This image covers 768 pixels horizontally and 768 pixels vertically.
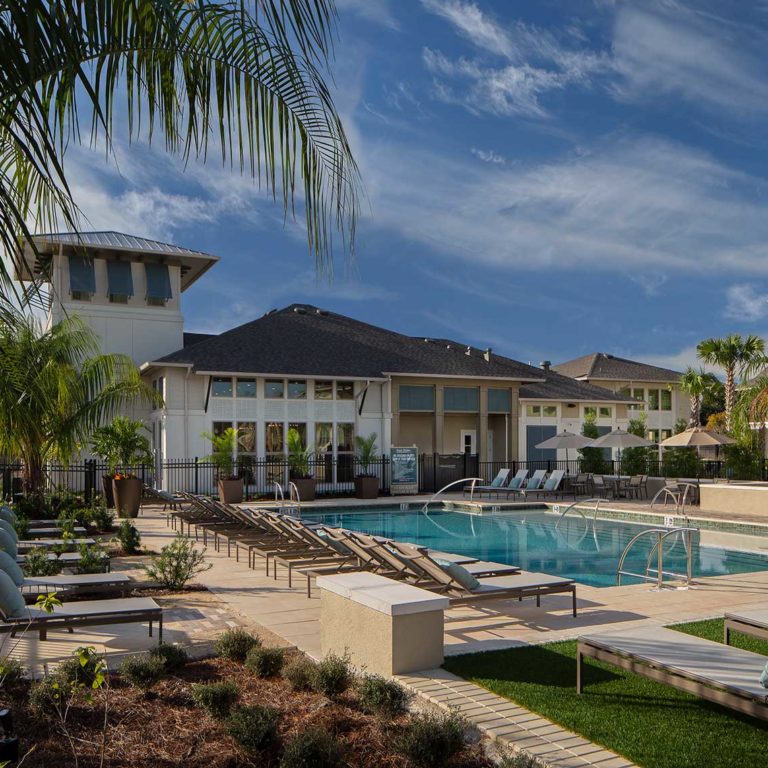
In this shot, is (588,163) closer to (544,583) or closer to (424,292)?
(424,292)

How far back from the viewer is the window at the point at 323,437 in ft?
94.6

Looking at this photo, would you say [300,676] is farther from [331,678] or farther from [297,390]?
[297,390]

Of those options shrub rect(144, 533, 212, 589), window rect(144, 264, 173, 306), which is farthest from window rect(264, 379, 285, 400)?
shrub rect(144, 533, 212, 589)

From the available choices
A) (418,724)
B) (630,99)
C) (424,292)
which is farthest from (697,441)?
(424,292)

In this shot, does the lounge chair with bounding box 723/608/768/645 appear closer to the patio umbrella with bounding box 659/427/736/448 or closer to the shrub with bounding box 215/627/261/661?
the shrub with bounding box 215/627/261/661

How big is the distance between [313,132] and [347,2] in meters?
0.46

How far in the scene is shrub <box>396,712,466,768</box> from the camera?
14.7 ft

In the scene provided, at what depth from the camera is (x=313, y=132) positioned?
2.75 metres

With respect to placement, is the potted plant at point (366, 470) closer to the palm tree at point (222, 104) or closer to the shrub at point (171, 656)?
the shrub at point (171, 656)

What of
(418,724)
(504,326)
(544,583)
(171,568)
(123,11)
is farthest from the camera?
(504,326)

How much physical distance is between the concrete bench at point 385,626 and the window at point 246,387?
70.3ft

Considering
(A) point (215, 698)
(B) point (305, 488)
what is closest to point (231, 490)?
(B) point (305, 488)

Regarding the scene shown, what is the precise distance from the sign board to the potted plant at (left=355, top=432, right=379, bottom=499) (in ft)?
2.31

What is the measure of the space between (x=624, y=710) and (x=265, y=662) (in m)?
2.64
